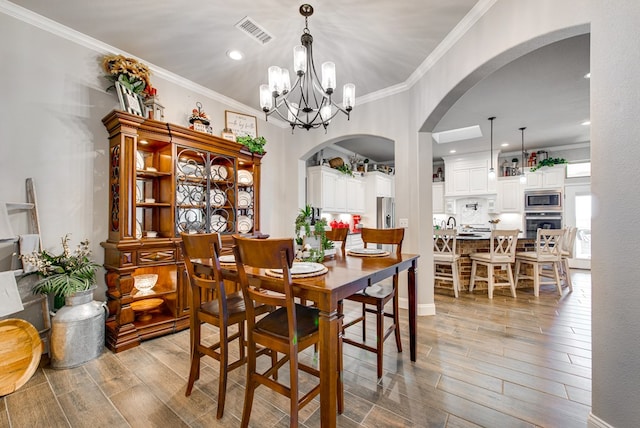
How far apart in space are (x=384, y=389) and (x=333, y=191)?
3961 millimetres

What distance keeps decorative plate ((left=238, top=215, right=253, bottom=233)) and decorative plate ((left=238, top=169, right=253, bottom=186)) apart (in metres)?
0.47

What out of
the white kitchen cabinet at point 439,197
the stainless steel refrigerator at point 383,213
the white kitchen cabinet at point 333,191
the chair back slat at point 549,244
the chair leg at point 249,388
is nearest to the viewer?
the chair leg at point 249,388

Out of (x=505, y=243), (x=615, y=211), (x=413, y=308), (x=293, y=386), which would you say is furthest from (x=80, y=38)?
(x=505, y=243)

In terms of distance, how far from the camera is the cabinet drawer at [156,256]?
2.50 metres

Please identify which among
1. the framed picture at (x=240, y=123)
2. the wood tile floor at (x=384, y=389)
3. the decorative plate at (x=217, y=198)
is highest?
the framed picture at (x=240, y=123)

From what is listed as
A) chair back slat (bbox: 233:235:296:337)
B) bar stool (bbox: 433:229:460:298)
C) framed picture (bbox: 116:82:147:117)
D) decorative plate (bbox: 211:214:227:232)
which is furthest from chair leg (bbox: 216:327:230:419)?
bar stool (bbox: 433:229:460:298)

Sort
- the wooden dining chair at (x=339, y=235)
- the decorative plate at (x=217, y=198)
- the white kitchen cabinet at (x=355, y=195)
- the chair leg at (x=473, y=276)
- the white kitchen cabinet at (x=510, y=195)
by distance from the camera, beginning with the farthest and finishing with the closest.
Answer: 1. the white kitchen cabinet at (x=510, y=195)
2. the white kitchen cabinet at (x=355, y=195)
3. the chair leg at (x=473, y=276)
4. the decorative plate at (x=217, y=198)
5. the wooden dining chair at (x=339, y=235)

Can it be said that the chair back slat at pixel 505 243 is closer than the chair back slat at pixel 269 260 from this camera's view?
No

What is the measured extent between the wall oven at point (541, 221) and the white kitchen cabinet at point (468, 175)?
3.38 ft

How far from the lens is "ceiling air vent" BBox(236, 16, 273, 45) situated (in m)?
2.31

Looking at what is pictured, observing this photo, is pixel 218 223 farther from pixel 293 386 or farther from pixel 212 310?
pixel 293 386

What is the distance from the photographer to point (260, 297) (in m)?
1.38

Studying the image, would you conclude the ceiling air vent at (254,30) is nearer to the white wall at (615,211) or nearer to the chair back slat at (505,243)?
the white wall at (615,211)

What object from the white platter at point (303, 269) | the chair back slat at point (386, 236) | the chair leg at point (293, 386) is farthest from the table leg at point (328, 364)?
the chair back slat at point (386, 236)
